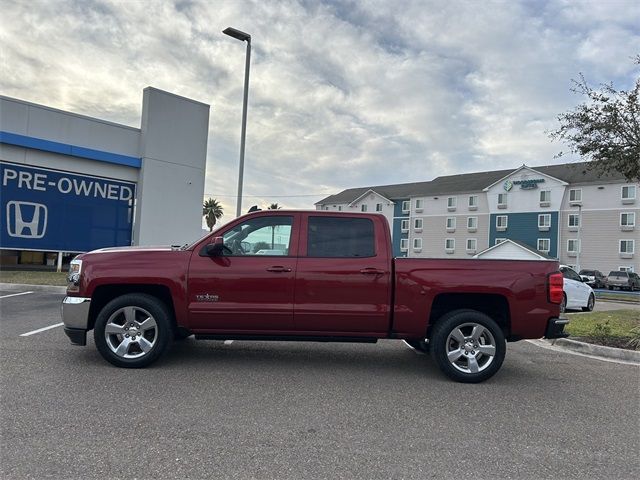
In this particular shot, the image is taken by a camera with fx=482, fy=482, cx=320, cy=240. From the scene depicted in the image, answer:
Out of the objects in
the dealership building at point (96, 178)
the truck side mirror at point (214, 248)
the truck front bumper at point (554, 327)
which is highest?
the dealership building at point (96, 178)

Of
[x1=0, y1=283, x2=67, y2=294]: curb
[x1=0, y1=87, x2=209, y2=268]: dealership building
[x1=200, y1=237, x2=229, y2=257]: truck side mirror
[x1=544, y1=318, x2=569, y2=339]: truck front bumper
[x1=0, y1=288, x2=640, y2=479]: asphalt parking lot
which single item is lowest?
[x1=0, y1=288, x2=640, y2=479]: asphalt parking lot

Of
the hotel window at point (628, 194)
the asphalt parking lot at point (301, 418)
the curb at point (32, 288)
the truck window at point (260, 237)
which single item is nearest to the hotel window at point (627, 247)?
the hotel window at point (628, 194)

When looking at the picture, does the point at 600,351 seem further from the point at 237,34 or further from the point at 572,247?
the point at 572,247

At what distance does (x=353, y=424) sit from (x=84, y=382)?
2.87m

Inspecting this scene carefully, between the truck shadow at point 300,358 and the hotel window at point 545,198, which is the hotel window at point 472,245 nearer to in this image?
the hotel window at point 545,198

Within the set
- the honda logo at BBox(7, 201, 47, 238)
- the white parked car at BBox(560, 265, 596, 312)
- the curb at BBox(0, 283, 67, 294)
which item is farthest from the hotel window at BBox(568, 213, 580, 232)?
the curb at BBox(0, 283, 67, 294)

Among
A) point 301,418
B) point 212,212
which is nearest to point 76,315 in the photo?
point 301,418

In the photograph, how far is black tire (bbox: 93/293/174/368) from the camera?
5.55 m

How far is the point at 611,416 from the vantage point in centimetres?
468

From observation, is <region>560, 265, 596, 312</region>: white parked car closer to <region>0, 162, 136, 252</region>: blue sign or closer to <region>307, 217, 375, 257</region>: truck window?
<region>307, 217, 375, 257</region>: truck window

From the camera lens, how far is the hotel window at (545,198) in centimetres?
5147

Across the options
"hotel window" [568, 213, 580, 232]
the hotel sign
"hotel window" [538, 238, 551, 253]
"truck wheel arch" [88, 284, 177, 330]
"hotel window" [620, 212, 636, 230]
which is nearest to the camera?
"truck wheel arch" [88, 284, 177, 330]

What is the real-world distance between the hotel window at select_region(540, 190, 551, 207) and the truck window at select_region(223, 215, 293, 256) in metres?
52.1

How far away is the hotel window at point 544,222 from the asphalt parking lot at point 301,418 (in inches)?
1933
